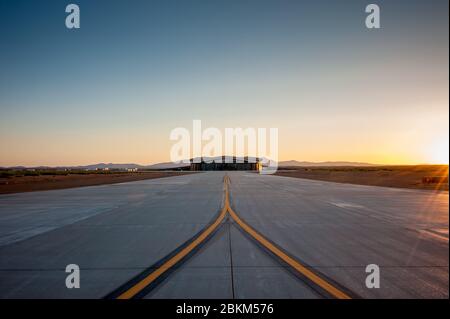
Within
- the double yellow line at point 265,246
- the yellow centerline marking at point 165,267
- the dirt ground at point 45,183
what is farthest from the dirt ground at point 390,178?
the dirt ground at point 45,183

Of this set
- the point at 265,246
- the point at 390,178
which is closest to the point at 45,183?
the point at 265,246

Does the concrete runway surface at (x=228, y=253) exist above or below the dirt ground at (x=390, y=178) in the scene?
above

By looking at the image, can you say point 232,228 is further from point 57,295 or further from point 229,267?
point 57,295

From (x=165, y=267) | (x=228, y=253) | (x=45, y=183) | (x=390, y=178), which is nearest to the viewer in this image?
(x=165, y=267)

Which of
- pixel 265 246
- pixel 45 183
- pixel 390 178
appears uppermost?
pixel 265 246

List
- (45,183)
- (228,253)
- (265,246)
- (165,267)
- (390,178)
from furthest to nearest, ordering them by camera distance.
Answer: (390,178)
(45,183)
(265,246)
(228,253)
(165,267)

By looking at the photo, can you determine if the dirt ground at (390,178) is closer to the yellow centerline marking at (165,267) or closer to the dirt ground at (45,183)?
the yellow centerline marking at (165,267)

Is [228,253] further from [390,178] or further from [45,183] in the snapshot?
[390,178]

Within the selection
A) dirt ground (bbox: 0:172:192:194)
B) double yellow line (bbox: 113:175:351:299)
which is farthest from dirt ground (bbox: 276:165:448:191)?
dirt ground (bbox: 0:172:192:194)

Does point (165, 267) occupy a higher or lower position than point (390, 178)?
higher

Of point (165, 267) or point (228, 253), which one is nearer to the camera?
point (165, 267)

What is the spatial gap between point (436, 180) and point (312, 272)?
31370 mm
